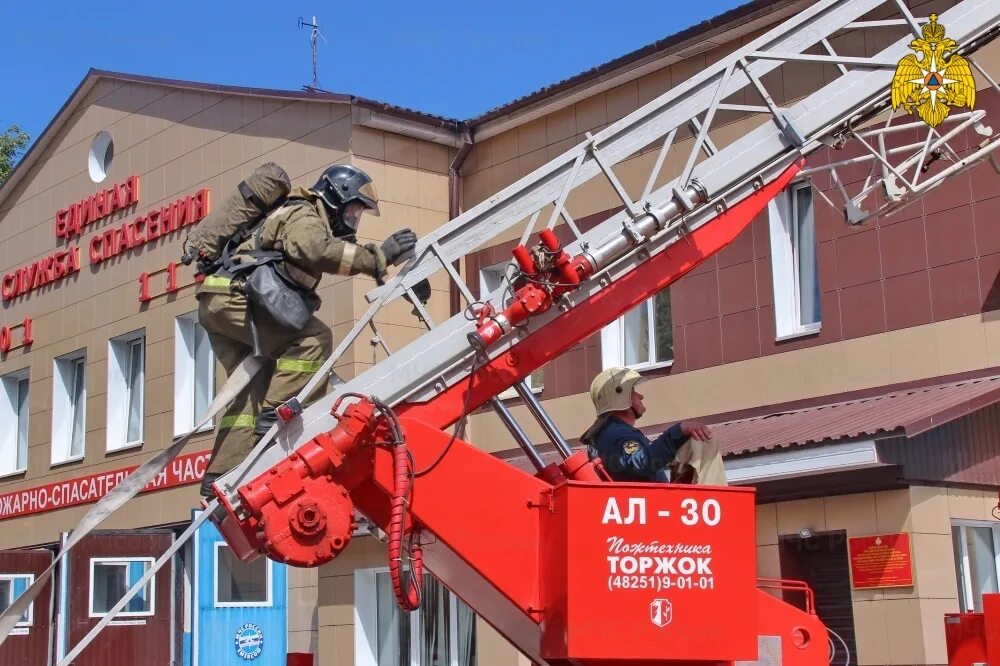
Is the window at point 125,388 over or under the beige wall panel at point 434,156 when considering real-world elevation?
under

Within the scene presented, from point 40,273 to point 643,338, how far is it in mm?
11222

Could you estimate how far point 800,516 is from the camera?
12.6m

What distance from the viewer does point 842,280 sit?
44.1 feet

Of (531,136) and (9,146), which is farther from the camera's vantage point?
(9,146)

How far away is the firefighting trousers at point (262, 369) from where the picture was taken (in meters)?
6.68

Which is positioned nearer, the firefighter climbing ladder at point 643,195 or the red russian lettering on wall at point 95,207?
the firefighter climbing ladder at point 643,195

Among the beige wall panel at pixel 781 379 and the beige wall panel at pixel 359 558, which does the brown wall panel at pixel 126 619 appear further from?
the beige wall panel at pixel 781 379

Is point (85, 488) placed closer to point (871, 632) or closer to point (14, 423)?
point (14, 423)

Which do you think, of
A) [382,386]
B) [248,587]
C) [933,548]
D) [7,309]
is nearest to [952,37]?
[382,386]

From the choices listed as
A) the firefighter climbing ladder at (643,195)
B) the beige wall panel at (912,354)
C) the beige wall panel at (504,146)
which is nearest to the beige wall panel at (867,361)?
the beige wall panel at (912,354)

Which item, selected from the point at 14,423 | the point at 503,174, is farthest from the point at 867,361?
the point at 14,423

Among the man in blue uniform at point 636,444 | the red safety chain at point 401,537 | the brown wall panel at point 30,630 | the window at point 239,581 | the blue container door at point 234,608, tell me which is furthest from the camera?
the window at point 239,581

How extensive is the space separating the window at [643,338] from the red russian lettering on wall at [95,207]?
8.25 metres

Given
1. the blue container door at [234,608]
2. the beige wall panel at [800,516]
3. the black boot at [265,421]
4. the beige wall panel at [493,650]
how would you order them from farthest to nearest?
1. the blue container door at [234,608]
2. the beige wall panel at [493,650]
3. the beige wall panel at [800,516]
4. the black boot at [265,421]
